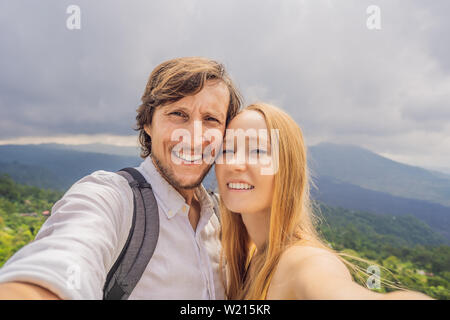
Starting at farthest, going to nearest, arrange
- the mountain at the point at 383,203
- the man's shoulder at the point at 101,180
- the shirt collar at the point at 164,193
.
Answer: the mountain at the point at 383,203 → the shirt collar at the point at 164,193 → the man's shoulder at the point at 101,180

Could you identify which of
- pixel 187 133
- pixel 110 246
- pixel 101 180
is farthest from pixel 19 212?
pixel 110 246

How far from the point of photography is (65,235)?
138cm

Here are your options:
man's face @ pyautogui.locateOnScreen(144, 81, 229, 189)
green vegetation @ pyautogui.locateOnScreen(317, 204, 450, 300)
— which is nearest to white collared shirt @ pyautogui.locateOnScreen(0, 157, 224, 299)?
man's face @ pyautogui.locateOnScreen(144, 81, 229, 189)

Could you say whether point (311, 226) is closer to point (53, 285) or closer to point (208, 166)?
point (208, 166)

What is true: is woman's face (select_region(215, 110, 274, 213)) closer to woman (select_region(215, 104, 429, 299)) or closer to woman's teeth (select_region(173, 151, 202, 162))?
woman (select_region(215, 104, 429, 299))

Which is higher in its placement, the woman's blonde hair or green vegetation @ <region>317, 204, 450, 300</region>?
the woman's blonde hair

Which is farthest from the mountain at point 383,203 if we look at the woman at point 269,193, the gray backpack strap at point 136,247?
the gray backpack strap at point 136,247

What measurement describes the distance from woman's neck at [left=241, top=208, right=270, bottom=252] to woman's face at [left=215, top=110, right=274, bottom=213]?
152 mm

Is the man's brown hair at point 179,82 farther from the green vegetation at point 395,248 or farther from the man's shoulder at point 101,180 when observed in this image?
the green vegetation at point 395,248

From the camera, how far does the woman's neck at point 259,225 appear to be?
7.29 ft

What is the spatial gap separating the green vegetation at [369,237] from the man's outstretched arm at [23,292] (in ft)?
15.5

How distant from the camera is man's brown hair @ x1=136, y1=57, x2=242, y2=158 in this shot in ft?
7.50

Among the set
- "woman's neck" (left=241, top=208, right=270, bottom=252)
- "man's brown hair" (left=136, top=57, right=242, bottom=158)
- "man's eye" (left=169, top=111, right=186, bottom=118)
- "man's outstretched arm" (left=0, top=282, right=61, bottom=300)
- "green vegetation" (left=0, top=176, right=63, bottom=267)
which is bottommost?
"green vegetation" (left=0, top=176, right=63, bottom=267)

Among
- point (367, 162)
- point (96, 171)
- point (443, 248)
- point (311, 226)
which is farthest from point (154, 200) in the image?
point (367, 162)
